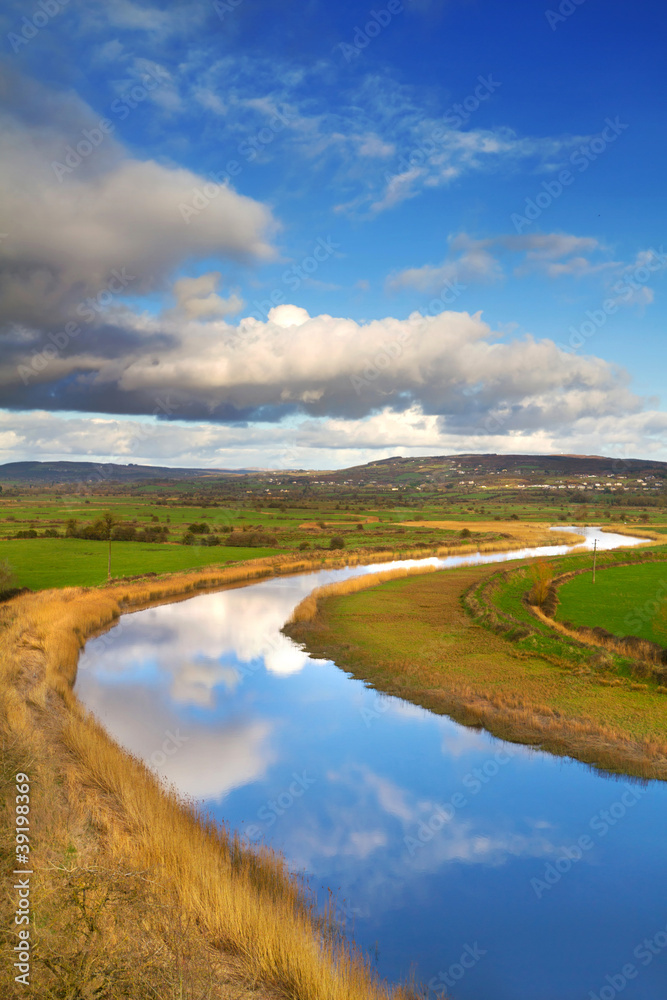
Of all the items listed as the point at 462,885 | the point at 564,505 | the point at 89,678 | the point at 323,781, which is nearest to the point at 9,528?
the point at 89,678

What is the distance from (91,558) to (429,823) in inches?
2137

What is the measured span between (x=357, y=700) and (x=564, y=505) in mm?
171284

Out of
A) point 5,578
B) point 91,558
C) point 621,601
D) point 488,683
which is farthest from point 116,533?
point 488,683

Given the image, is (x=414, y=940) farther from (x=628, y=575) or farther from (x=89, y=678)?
(x=628, y=575)

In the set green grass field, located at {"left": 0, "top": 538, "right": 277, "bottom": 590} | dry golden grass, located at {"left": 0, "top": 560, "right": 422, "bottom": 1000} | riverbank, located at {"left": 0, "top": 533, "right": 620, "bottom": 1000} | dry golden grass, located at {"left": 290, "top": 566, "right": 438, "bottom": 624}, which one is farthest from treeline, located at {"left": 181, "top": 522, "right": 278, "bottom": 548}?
dry golden grass, located at {"left": 0, "top": 560, "right": 422, "bottom": 1000}

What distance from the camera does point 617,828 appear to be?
1425 cm

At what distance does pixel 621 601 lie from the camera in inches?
1662

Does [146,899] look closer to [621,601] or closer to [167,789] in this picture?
[167,789]

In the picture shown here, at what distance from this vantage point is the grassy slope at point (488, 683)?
1864cm

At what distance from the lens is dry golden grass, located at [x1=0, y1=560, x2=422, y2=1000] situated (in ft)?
20.4

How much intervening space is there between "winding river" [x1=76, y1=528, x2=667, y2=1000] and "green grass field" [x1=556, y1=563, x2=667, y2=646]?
17013mm

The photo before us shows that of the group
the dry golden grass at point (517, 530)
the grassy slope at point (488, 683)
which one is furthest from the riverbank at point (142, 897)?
the dry golden grass at point (517, 530)

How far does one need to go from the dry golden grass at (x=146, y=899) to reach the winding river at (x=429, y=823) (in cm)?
163

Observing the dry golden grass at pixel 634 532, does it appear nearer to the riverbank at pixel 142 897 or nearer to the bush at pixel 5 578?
the bush at pixel 5 578
